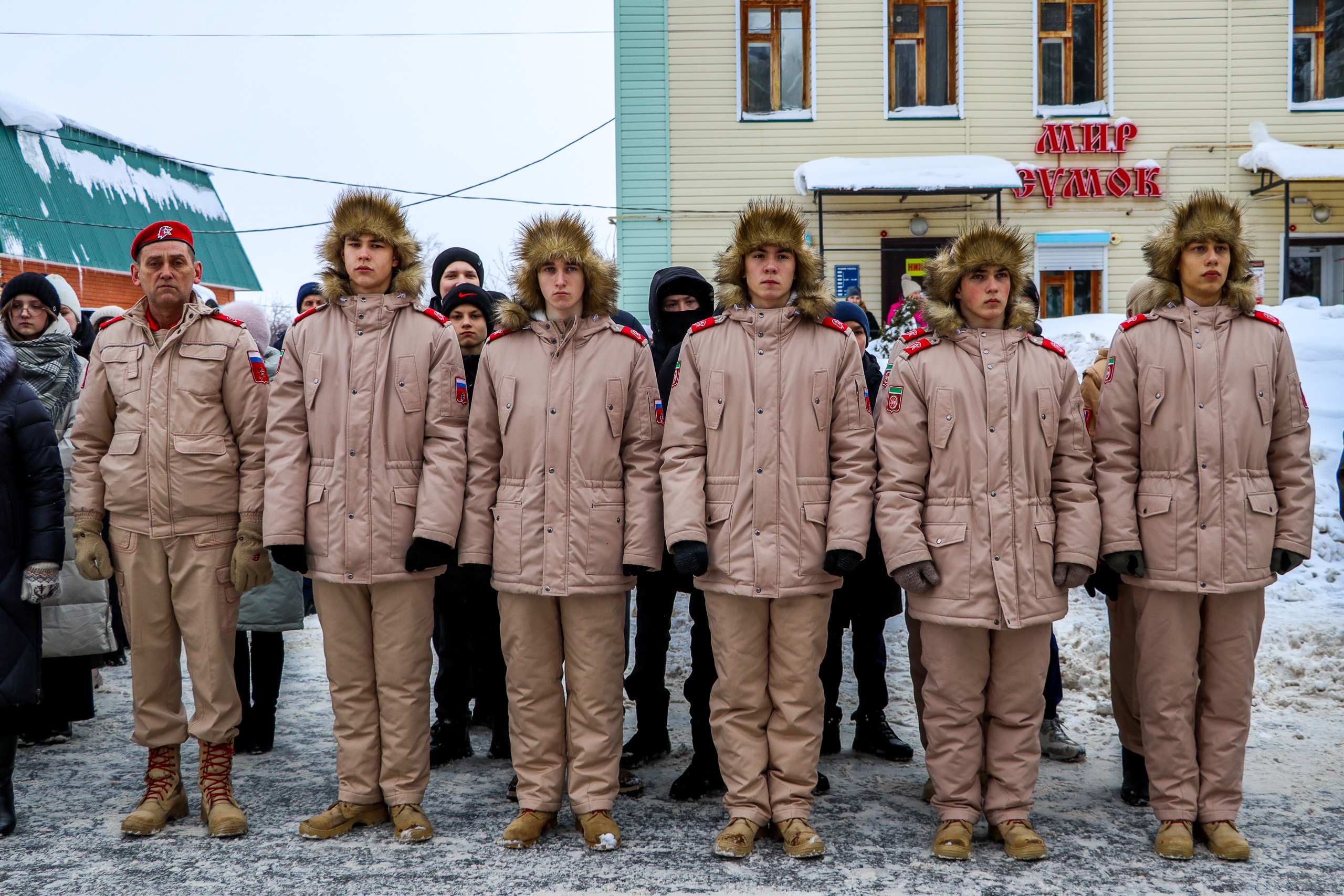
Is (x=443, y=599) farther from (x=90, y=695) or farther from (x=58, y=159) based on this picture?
(x=58, y=159)

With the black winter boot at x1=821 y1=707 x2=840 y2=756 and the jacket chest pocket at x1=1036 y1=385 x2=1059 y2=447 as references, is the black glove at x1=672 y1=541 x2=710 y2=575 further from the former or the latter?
the black winter boot at x1=821 y1=707 x2=840 y2=756

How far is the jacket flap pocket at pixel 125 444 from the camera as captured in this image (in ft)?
11.9

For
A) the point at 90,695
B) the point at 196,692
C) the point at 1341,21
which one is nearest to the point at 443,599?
the point at 196,692

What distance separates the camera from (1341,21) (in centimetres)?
1351

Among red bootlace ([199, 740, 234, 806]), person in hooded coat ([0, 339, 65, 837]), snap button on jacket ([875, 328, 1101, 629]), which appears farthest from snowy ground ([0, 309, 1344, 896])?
snap button on jacket ([875, 328, 1101, 629])

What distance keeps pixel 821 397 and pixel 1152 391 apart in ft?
3.77

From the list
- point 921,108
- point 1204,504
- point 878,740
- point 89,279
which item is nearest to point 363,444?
point 878,740

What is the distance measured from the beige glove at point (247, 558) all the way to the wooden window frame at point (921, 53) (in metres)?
11.7

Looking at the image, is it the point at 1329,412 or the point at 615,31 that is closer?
the point at 1329,412

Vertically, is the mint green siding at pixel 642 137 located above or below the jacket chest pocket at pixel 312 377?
above

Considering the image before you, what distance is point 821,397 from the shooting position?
3508 mm

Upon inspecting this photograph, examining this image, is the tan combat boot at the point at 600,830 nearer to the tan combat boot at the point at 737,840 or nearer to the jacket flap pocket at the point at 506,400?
the tan combat boot at the point at 737,840

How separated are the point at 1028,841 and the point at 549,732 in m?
1.67

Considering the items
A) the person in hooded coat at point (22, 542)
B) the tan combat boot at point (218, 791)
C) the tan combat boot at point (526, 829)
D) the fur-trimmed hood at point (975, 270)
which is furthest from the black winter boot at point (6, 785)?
the fur-trimmed hood at point (975, 270)
